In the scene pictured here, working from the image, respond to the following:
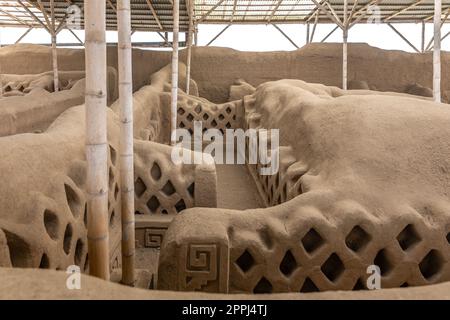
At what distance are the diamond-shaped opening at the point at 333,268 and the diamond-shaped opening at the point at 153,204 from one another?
2.44 meters

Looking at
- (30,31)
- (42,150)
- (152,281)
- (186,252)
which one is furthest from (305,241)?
(30,31)

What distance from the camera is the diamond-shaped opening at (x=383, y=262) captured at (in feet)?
13.3

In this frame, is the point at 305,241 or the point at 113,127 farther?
the point at 113,127

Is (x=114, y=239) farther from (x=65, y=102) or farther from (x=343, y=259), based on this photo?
(x=65, y=102)

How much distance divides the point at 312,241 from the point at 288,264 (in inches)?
12.5

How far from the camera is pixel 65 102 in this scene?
903 centimetres

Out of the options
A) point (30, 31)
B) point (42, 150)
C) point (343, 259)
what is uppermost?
point (30, 31)

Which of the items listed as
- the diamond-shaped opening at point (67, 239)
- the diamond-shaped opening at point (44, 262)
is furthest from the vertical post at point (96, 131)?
the diamond-shaped opening at point (67, 239)

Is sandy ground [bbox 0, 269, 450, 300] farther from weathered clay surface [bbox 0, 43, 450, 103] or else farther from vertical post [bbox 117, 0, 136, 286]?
weathered clay surface [bbox 0, 43, 450, 103]

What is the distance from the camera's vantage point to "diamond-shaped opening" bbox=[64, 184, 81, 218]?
3830 millimetres

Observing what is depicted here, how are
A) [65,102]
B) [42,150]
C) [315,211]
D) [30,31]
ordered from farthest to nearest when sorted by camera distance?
[30,31] → [65,102] → [315,211] → [42,150]

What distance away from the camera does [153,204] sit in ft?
18.6

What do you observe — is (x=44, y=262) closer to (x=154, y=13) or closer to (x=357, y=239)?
(x=357, y=239)

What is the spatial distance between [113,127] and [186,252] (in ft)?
8.19
